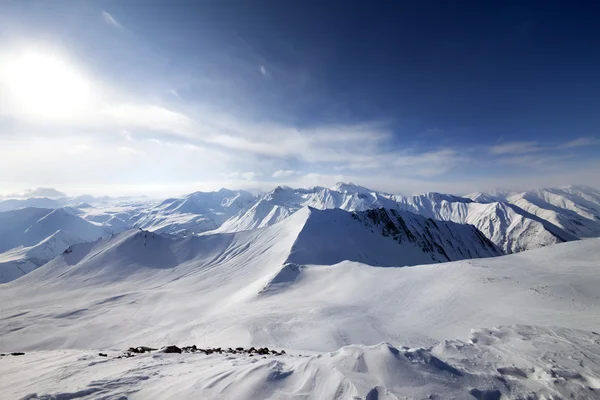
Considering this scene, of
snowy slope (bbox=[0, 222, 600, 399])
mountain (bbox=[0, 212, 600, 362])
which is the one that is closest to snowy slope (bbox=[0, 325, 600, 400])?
snowy slope (bbox=[0, 222, 600, 399])

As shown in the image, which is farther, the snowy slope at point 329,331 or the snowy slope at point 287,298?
the snowy slope at point 287,298

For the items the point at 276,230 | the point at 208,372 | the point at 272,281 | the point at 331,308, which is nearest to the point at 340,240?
the point at 276,230

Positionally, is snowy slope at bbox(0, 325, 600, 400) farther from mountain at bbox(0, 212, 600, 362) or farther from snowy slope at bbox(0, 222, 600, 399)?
mountain at bbox(0, 212, 600, 362)

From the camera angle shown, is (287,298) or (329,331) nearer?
(329,331)

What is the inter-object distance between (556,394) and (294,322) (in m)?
17.8

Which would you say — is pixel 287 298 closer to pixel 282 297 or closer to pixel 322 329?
pixel 282 297

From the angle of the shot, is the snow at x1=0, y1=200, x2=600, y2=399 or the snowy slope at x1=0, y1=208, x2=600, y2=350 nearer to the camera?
the snow at x1=0, y1=200, x2=600, y2=399

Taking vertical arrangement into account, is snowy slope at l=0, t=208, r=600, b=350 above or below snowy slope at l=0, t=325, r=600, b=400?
below

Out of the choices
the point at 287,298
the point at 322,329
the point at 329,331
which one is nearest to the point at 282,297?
the point at 287,298

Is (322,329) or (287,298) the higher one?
(322,329)

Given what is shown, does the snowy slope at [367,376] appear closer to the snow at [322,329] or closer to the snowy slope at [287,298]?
the snow at [322,329]

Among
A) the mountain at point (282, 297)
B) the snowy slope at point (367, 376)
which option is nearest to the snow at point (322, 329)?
the snowy slope at point (367, 376)

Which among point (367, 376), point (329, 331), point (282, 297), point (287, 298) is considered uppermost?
point (367, 376)

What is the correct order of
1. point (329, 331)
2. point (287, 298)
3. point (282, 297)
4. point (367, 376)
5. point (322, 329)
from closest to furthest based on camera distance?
point (367, 376) → point (329, 331) → point (322, 329) → point (287, 298) → point (282, 297)
